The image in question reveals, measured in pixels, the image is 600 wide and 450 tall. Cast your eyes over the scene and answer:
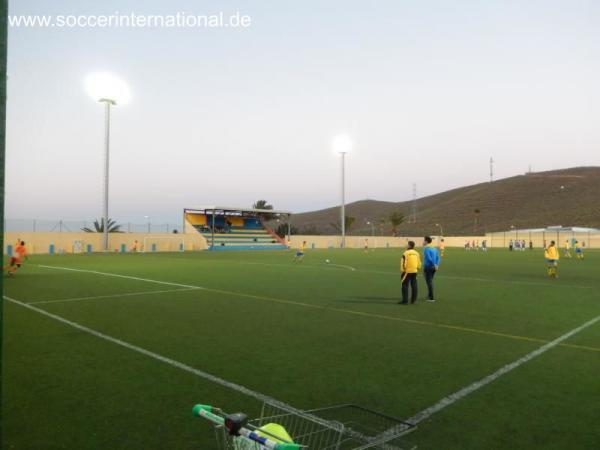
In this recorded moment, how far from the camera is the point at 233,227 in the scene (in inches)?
2457

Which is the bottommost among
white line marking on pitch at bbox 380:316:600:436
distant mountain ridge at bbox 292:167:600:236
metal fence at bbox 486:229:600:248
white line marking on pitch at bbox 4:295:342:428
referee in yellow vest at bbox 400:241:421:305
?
white line marking on pitch at bbox 380:316:600:436

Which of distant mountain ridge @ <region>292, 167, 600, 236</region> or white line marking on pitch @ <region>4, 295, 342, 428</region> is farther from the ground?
distant mountain ridge @ <region>292, 167, 600, 236</region>

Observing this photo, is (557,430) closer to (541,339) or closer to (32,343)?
(541,339)

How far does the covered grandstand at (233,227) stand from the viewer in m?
55.2

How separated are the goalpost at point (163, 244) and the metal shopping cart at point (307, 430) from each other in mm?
44568

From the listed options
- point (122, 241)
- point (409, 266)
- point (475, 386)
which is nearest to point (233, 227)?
point (122, 241)

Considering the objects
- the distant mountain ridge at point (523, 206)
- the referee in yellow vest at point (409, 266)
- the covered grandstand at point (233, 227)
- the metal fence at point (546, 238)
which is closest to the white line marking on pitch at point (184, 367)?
the referee in yellow vest at point (409, 266)

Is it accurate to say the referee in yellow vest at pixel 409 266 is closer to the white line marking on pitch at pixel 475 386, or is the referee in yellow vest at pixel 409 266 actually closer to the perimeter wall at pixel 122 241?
the white line marking on pitch at pixel 475 386

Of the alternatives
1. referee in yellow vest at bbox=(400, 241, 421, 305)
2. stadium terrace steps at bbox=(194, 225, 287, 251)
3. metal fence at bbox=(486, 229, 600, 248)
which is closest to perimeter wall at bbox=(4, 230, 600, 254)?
metal fence at bbox=(486, 229, 600, 248)

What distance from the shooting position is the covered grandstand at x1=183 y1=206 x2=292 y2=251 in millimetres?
55219

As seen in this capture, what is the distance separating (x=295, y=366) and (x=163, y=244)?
44984mm

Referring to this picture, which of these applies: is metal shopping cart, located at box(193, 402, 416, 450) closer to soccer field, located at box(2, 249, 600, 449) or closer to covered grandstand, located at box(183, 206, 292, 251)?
soccer field, located at box(2, 249, 600, 449)

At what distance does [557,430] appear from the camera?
14.1ft

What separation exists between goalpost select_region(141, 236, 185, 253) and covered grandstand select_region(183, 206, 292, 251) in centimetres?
414
